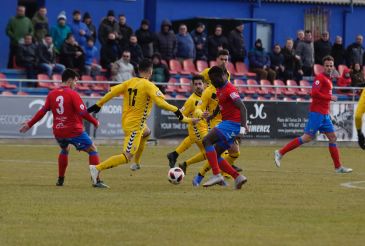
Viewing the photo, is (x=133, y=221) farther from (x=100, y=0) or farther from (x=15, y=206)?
(x=100, y=0)

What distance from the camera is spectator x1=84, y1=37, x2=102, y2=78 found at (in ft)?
103

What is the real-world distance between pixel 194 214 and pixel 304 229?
1681mm

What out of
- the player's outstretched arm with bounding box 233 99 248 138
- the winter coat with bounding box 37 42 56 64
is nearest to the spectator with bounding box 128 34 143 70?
the winter coat with bounding box 37 42 56 64

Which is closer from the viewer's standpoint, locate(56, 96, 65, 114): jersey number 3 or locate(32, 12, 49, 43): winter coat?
locate(56, 96, 65, 114): jersey number 3

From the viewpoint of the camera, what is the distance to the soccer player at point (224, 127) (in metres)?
16.2

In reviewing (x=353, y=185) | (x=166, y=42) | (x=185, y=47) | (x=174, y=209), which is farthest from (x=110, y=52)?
(x=174, y=209)

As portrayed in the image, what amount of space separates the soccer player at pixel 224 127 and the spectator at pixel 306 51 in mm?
19907

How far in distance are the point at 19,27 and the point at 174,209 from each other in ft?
56.4

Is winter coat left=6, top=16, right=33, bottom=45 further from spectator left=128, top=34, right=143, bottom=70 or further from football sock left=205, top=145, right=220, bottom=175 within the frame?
football sock left=205, top=145, right=220, bottom=175

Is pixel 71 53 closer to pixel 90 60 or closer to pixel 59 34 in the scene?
pixel 59 34

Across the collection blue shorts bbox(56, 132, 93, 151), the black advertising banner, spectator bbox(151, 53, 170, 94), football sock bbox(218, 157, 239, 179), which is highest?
spectator bbox(151, 53, 170, 94)

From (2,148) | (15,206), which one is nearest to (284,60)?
(2,148)

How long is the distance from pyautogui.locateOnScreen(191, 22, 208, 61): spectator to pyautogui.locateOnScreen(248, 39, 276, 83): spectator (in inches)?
64.5

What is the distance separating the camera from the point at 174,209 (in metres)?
13.6
